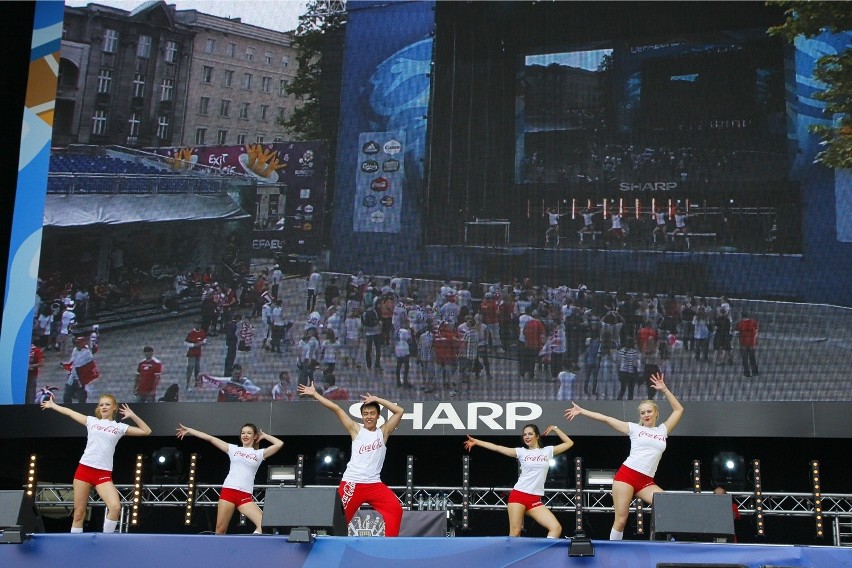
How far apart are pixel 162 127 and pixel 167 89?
57 cm

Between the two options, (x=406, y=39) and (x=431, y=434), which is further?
(x=406, y=39)

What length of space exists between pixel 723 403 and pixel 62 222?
9.25m

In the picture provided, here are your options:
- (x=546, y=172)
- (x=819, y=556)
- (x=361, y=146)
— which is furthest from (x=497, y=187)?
(x=819, y=556)

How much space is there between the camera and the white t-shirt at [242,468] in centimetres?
1005

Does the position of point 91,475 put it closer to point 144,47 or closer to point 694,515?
point 694,515

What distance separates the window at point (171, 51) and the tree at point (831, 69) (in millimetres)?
8198

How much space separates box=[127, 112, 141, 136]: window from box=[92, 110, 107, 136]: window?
38cm

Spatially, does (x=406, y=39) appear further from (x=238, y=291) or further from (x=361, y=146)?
(x=238, y=291)

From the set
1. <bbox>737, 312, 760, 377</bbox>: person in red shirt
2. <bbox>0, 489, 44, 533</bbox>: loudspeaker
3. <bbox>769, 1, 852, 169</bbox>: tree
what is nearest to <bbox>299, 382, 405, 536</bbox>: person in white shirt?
<bbox>0, 489, 44, 533</bbox>: loudspeaker

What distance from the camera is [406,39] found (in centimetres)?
1452

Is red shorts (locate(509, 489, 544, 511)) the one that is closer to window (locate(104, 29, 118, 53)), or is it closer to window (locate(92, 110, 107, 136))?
window (locate(92, 110, 107, 136))

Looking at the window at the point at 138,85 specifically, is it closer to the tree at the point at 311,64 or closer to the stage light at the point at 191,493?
the tree at the point at 311,64

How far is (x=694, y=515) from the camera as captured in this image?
7.32 meters


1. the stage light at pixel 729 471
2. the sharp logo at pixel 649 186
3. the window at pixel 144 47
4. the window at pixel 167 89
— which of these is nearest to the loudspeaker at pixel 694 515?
the stage light at pixel 729 471
